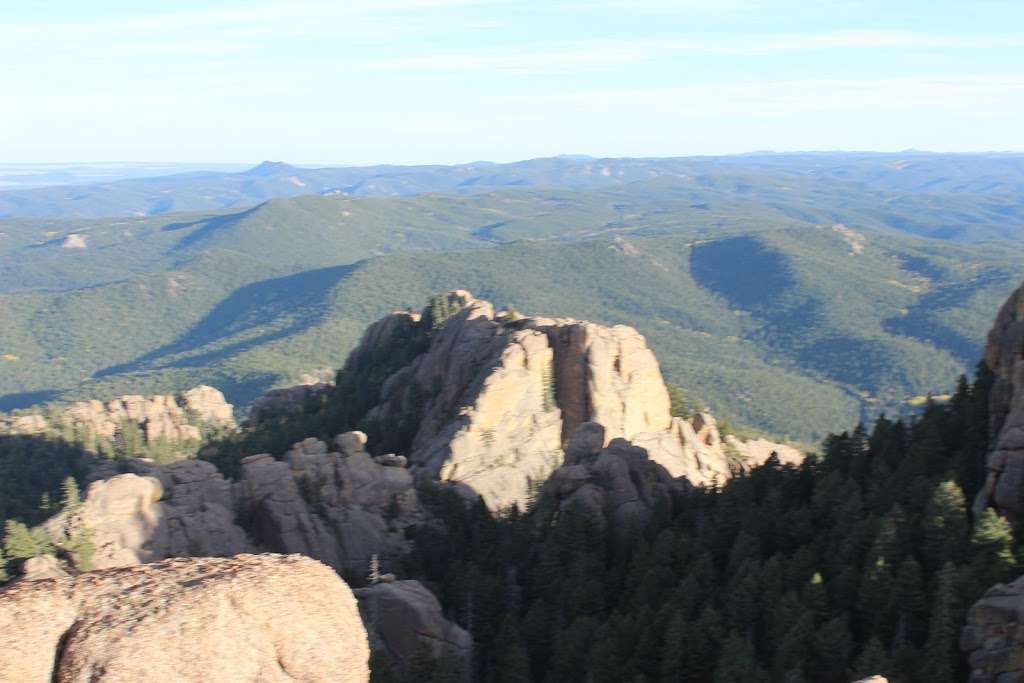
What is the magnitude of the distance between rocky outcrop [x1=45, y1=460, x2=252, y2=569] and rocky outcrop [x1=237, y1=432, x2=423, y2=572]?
233cm

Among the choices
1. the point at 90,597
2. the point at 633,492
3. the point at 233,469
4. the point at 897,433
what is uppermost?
the point at 90,597

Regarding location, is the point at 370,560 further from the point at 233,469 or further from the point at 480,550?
the point at 233,469

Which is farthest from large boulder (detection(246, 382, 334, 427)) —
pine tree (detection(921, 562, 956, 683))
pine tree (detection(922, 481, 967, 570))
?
pine tree (detection(921, 562, 956, 683))

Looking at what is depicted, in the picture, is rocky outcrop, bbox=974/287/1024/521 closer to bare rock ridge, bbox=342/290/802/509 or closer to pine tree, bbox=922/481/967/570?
pine tree, bbox=922/481/967/570

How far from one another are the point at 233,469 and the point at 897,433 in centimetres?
6486

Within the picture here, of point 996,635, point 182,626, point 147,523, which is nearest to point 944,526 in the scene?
point 996,635

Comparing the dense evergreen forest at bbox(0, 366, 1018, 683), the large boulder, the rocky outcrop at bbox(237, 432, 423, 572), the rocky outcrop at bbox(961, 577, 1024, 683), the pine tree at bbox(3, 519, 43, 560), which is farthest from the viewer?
the large boulder

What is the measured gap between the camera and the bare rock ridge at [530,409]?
84.9m

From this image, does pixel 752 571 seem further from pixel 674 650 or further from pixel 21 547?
pixel 21 547

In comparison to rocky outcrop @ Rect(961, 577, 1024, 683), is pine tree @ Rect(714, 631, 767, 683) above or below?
below

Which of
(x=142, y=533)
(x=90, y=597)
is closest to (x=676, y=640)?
(x=90, y=597)

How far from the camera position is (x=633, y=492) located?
230ft

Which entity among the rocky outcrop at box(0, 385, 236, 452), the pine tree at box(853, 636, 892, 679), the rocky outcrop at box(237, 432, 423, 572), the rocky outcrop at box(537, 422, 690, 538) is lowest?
the rocky outcrop at box(0, 385, 236, 452)

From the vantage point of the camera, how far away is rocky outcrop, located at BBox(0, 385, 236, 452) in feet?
421
